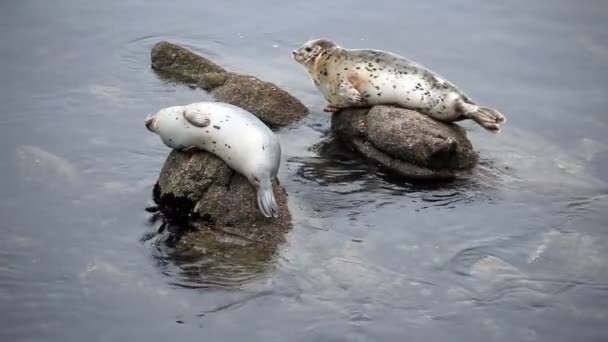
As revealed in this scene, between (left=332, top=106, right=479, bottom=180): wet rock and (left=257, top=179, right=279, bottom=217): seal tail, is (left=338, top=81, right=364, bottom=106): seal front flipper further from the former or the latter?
(left=257, top=179, right=279, bottom=217): seal tail

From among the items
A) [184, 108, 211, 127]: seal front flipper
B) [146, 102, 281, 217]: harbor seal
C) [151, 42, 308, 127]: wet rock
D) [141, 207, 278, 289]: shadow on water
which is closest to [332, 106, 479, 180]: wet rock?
[151, 42, 308, 127]: wet rock

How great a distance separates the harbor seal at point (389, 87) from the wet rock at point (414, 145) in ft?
0.65

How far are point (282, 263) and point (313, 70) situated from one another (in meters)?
3.89

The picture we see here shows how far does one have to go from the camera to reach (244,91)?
1192 centimetres

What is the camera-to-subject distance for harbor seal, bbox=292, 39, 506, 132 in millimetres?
11031

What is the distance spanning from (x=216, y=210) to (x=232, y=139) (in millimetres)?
710

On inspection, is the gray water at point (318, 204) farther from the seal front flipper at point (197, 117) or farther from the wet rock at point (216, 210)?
the seal front flipper at point (197, 117)

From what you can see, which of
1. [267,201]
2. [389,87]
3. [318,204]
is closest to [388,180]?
[318,204]

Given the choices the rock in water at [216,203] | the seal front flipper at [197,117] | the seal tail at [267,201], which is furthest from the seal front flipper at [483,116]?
the seal front flipper at [197,117]

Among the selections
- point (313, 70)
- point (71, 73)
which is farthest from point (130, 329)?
point (71, 73)

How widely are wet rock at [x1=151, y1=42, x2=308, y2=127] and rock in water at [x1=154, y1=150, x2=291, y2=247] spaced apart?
2.21 metres

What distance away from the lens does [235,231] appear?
30.1 ft

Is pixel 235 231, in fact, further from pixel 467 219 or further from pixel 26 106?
pixel 26 106

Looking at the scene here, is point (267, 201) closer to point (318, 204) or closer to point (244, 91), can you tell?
point (318, 204)
